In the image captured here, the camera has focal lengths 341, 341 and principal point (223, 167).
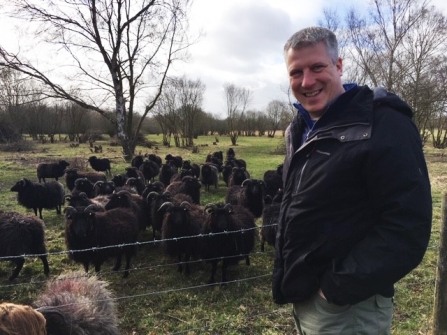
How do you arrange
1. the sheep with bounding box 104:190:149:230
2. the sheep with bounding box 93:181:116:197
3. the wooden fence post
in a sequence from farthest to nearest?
the sheep with bounding box 93:181:116:197 → the sheep with bounding box 104:190:149:230 → the wooden fence post

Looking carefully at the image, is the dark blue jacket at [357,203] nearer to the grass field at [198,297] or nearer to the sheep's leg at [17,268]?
the grass field at [198,297]

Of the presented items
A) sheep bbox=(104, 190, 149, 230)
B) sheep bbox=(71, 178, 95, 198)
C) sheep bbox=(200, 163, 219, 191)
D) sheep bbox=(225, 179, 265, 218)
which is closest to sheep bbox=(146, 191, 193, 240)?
sheep bbox=(104, 190, 149, 230)

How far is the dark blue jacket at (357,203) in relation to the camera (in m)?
1.56

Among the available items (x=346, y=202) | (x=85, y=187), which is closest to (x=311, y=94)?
(x=346, y=202)

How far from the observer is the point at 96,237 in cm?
691

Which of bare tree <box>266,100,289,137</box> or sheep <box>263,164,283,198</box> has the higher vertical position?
bare tree <box>266,100,289,137</box>

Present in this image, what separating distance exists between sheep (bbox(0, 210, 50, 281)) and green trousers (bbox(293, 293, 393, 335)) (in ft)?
20.3

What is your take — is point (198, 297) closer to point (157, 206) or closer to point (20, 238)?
point (157, 206)

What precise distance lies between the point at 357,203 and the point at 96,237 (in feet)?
20.5

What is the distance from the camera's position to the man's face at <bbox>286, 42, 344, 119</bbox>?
1.85m

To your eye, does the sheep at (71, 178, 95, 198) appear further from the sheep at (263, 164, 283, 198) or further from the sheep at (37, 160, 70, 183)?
the sheep at (37, 160, 70, 183)

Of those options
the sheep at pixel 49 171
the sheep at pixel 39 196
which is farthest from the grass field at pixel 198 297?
the sheep at pixel 49 171

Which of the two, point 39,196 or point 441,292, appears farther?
point 39,196

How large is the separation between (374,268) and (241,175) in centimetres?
1255
